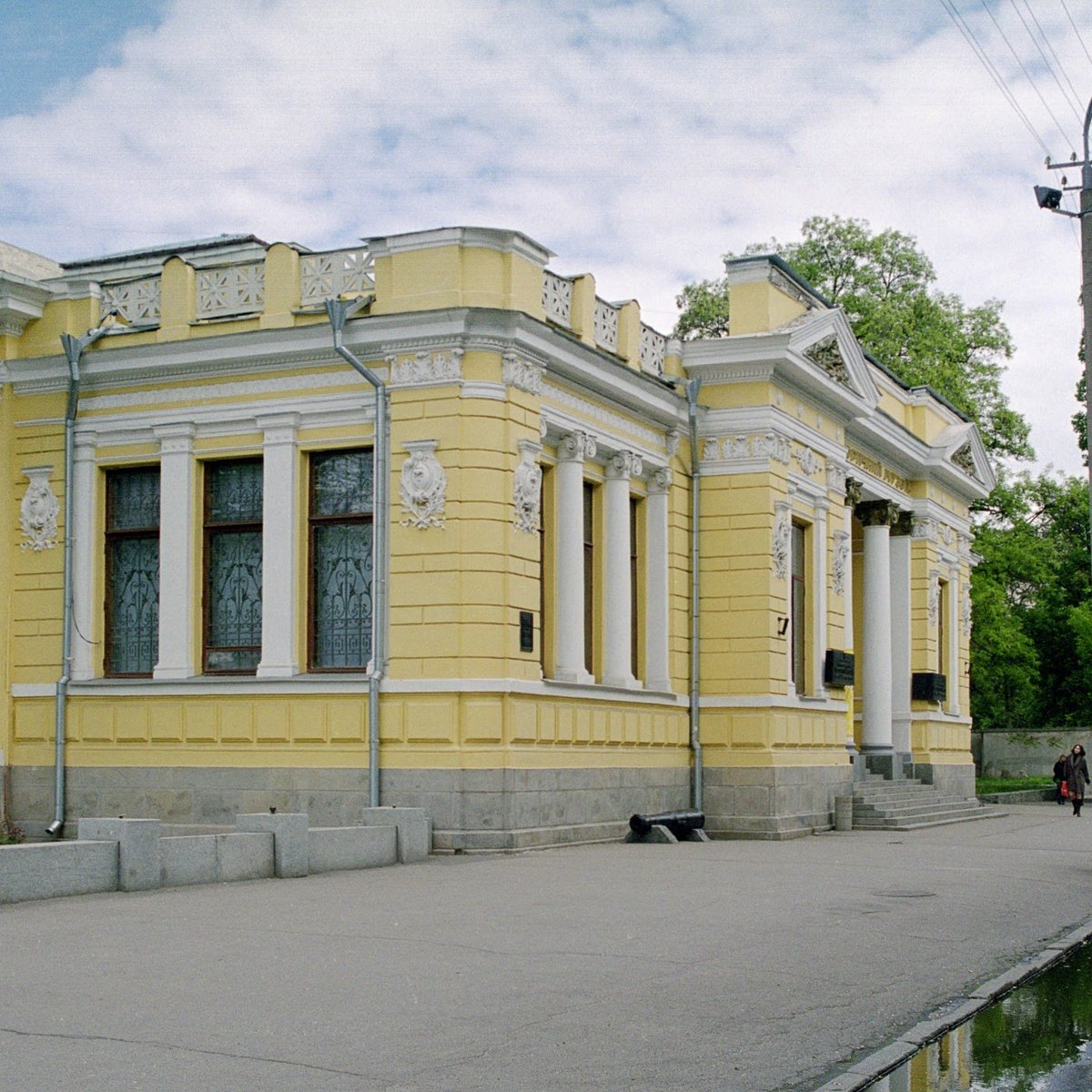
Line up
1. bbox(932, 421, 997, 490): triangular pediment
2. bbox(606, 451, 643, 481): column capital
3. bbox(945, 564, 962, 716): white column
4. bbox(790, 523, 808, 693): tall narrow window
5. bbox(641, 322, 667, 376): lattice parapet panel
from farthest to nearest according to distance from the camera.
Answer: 1. bbox(945, 564, 962, 716): white column
2. bbox(932, 421, 997, 490): triangular pediment
3. bbox(790, 523, 808, 693): tall narrow window
4. bbox(641, 322, 667, 376): lattice parapet panel
5. bbox(606, 451, 643, 481): column capital

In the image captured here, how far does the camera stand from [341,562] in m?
21.9

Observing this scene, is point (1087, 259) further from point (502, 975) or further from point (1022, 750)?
point (1022, 750)

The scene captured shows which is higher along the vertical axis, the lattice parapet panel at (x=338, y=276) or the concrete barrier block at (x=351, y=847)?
the lattice parapet panel at (x=338, y=276)

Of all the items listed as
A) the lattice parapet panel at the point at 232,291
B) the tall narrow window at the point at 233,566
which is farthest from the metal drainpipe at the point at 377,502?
the tall narrow window at the point at 233,566

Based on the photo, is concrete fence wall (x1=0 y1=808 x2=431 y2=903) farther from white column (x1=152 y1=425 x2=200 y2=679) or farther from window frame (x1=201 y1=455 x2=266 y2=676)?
white column (x1=152 y1=425 x2=200 y2=679)

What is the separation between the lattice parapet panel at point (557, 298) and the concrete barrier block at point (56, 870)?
10.1 meters

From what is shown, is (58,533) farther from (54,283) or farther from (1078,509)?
(1078,509)

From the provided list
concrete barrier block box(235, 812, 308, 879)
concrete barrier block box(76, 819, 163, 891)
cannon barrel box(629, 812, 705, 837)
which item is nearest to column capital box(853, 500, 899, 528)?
cannon barrel box(629, 812, 705, 837)

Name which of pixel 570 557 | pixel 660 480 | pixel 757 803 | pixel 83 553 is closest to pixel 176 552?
pixel 83 553

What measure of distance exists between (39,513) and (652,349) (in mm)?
9301

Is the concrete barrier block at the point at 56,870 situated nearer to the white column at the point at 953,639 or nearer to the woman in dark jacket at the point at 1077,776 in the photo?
the woman in dark jacket at the point at 1077,776

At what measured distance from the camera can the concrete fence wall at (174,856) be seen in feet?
46.0

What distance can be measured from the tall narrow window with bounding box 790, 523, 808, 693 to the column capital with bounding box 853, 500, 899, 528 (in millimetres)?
5608

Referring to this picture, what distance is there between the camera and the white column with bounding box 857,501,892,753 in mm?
34031
